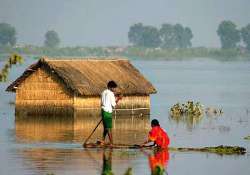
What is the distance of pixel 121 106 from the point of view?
44.1 metres

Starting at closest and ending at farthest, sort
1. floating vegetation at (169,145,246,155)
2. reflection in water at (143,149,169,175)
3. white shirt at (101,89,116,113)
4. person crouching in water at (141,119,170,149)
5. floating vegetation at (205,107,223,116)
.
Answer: reflection in water at (143,149,169,175) < person crouching in water at (141,119,170,149) < floating vegetation at (169,145,246,155) < white shirt at (101,89,116,113) < floating vegetation at (205,107,223,116)

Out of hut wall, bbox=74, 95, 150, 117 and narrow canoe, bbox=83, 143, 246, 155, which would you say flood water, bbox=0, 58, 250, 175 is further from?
hut wall, bbox=74, 95, 150, 117

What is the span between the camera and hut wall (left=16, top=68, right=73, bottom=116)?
4288 centimetres

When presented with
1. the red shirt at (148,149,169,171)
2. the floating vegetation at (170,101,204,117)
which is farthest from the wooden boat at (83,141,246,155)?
the floating vegetation at (170,101,204,117)

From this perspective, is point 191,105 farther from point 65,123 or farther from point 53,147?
point 53,147

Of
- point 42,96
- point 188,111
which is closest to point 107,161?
point 42,96

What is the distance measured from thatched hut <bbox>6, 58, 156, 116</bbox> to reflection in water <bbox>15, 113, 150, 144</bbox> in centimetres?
46

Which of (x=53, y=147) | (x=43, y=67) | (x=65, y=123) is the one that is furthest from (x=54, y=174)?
(x=43, y=67)

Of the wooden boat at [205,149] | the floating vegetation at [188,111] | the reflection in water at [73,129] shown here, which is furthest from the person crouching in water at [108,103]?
the floating vegetation at [188,111]

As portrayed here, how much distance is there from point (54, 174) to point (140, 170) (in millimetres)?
2314

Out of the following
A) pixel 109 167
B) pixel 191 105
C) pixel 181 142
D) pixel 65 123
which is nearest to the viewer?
pixel 109 167

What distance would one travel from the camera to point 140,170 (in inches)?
1096

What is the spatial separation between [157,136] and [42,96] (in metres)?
13.0

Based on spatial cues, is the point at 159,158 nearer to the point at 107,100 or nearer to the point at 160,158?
the point at 160,158
